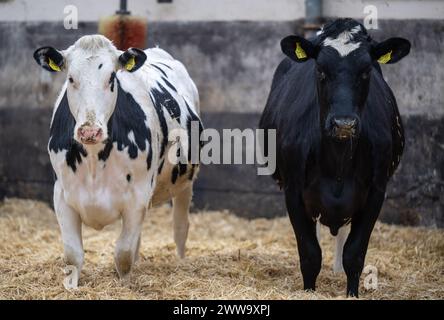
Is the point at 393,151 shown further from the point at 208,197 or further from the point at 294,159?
the point at 208,197

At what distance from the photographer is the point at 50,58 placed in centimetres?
589

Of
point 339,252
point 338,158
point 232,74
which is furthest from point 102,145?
point 232,74

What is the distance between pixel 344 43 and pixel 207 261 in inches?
93.8

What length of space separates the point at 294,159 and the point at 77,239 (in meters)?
1.54

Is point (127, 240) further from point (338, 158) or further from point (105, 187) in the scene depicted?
point (338, 158)

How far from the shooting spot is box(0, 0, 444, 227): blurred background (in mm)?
8852

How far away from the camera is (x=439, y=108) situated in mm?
8789

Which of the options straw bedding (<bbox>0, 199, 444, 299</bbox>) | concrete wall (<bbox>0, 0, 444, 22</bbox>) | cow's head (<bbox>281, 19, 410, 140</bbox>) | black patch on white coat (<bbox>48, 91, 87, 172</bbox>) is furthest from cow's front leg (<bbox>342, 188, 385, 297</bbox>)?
concrete wall (<bbox>0, 0, 444, 22</bbox>)

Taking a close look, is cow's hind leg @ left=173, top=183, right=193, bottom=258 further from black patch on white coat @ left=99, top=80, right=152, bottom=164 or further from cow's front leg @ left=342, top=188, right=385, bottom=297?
cow's front leg @ left=342, top=188, right=385, bottom=297

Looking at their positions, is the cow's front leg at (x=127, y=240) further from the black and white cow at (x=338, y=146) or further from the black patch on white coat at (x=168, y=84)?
the black patch on white coat at (x=168, y=84)

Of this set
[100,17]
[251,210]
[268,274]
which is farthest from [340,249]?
[100,17]

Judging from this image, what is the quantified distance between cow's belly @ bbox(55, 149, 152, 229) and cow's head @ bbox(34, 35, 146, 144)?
361 mm

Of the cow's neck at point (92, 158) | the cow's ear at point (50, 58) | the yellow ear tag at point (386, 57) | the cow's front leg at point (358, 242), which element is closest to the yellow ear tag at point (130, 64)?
the cow's ear at point (50, 58)

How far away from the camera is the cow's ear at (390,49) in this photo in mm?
5797
